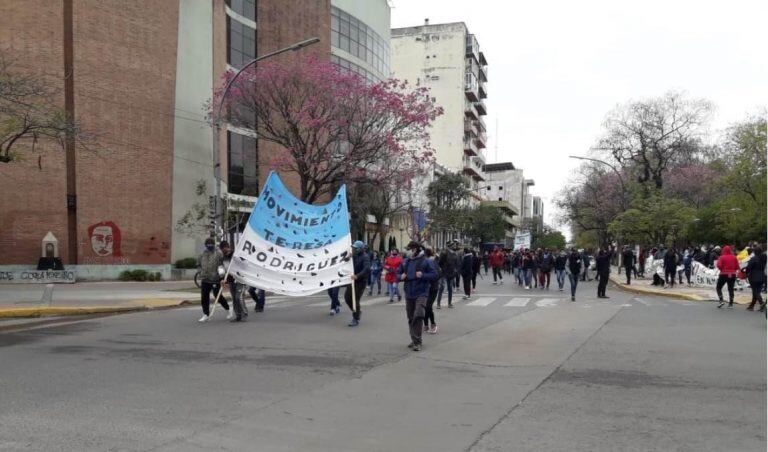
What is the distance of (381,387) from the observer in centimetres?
707

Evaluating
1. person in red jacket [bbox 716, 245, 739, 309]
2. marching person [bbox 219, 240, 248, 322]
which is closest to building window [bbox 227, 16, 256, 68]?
marching person [bbox 219, 240, 248, 322]

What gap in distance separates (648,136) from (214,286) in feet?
115

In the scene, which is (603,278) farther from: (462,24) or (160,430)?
(462,24)

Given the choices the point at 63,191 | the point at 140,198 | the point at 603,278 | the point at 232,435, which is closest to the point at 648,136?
the point at 603,278

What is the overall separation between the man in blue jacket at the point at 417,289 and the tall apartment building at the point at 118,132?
19.8m

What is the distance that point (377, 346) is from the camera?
986cm

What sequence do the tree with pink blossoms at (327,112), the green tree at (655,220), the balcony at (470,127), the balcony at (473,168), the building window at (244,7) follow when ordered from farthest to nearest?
the balcony at (470,127), the balcony at (473,168), the building window at (244,7), the green tree at (655,220), the tree with pink blossoms at (327,112)

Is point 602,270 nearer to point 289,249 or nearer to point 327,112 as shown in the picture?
point 289,249

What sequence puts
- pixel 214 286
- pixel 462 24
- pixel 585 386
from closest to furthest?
pixel 585 386
pixel 214 286
pixel 462 24

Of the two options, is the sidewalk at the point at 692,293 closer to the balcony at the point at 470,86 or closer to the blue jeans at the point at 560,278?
the blue jeans at the point at 560,278

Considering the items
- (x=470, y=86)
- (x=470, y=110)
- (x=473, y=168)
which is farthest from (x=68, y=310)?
(x=473, y=168)

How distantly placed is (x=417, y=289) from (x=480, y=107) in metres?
90.0

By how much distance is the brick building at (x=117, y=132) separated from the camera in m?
26.1

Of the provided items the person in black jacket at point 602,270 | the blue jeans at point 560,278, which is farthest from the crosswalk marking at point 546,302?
the blue jeans at point 560,278
